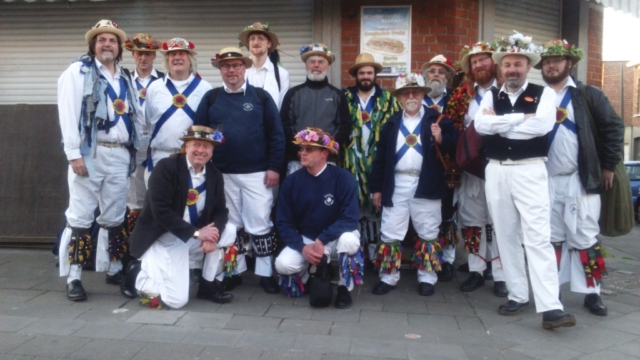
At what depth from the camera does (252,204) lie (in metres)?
5.63

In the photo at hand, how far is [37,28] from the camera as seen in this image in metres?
7.80

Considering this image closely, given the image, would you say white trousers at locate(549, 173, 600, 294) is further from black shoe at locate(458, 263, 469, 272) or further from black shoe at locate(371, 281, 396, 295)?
black shoe at locate(371, 281, 396, 295)

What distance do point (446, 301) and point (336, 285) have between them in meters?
1.04

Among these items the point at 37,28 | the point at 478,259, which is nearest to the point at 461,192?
the point at 478,259

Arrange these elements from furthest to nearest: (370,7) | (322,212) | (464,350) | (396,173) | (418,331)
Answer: (370,7) < (396,173) < (322,212) < (418,331) < (464,350)

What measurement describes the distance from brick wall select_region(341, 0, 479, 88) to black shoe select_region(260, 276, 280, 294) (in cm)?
272

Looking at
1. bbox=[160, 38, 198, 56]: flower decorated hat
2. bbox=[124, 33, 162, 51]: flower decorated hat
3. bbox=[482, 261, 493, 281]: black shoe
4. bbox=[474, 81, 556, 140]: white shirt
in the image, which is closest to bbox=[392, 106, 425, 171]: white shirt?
bbox=[474, 81, 556, 140]: white shirt

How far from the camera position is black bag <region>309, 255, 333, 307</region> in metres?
5.13

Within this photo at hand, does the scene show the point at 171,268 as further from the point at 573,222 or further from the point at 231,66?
the point at 573,222

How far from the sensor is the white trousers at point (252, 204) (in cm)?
563

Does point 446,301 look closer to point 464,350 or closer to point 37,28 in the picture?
point 464,350

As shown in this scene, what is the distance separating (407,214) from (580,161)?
5.15 ft

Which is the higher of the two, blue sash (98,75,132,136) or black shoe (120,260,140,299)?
blue sash (98,75,132,136)

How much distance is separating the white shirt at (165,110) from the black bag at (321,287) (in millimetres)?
1804
